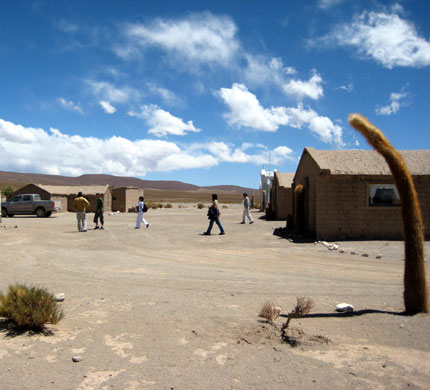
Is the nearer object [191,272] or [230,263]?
[191,272]

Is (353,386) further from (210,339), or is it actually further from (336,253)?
(336,253)

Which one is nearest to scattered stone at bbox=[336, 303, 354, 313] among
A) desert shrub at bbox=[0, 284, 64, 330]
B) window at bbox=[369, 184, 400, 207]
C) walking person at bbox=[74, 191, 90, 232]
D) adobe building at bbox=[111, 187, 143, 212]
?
desert shrub at bbox=[0, 284, 64, 330]

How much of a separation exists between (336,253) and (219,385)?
1000 centimetres

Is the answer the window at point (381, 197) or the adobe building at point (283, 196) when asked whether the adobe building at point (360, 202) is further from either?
the adobe building at point (283, 196)

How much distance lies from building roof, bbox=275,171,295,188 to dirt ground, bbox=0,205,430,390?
56.2 feet

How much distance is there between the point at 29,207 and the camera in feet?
106

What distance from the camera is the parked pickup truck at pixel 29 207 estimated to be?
106 feet

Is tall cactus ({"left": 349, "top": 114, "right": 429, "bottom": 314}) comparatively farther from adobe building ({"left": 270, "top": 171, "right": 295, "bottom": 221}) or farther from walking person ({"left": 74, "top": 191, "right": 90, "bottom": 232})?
adobe building ({"left": 270, "top": 171, "right": 295, "bottom": 221})

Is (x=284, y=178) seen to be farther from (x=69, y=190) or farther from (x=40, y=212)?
(x=69, y=190)

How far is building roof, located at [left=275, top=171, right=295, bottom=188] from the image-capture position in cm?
2795

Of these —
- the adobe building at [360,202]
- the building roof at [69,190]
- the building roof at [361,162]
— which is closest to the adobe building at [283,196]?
the building roof at [361,162]

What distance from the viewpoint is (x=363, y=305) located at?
6590 mm

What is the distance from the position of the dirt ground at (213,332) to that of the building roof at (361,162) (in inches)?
225

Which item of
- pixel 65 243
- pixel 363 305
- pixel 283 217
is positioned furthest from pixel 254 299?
pixel 283 217
